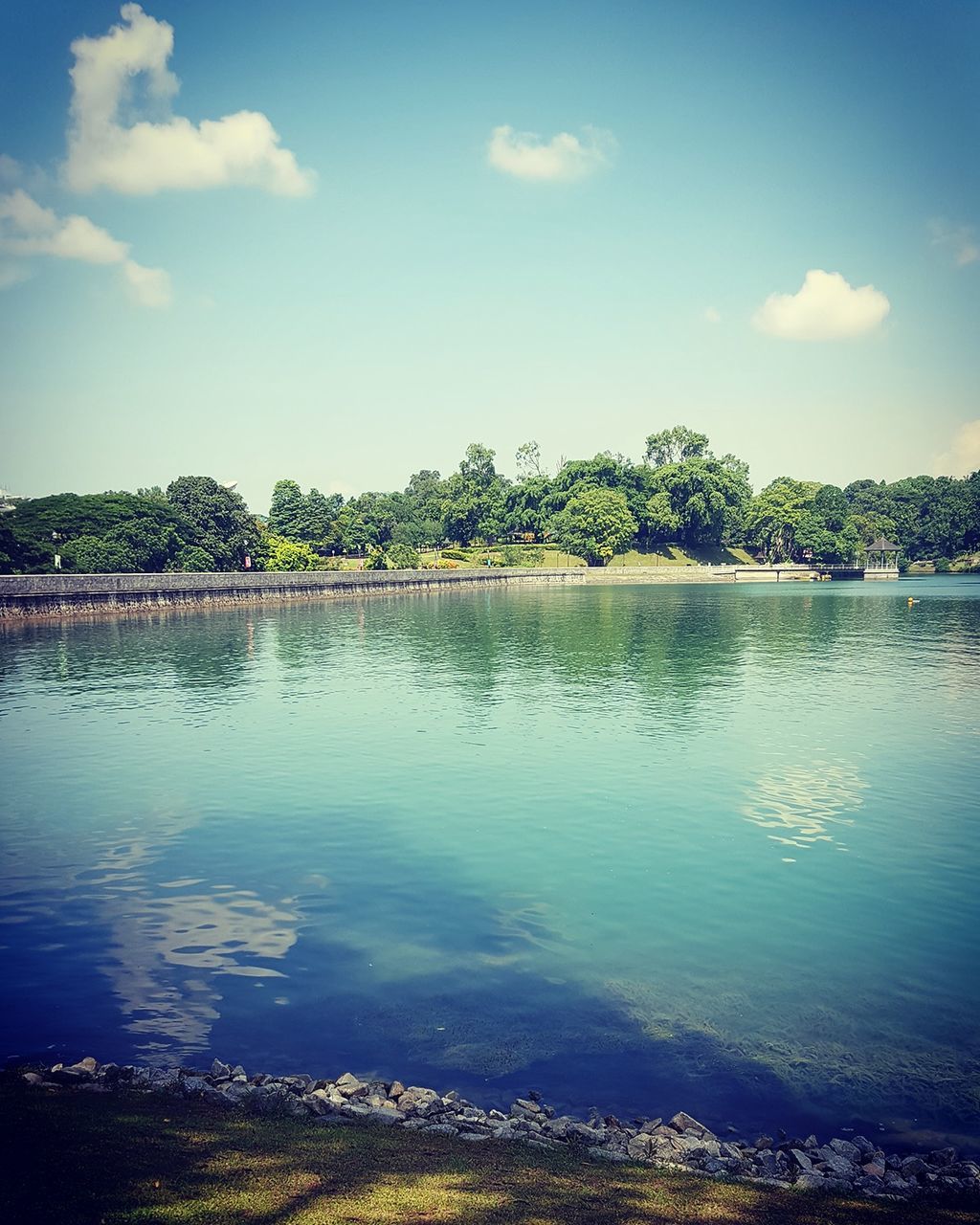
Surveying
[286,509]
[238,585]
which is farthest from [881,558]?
[238,585]

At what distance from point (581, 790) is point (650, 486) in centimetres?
16182

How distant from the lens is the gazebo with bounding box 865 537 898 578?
16114 centimetres

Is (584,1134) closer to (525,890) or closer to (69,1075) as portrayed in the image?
(69,1075)

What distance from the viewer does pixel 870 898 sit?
55.8ft

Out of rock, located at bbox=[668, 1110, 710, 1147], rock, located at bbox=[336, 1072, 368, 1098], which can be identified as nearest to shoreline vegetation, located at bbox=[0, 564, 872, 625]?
rock, located at bbox=[336, 1072, 368, 1098]

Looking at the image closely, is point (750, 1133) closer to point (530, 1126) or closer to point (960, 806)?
point (530, 1126)

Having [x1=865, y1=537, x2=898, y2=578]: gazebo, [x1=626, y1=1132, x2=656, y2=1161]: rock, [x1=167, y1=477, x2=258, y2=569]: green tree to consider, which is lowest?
[x1=626, y1=1132, x2=656, y2=1161]: rock

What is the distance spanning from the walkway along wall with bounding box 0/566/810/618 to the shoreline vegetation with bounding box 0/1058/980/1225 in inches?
3106

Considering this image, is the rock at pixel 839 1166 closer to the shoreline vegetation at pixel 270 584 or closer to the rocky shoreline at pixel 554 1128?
the rocky shoreline at pixel 554 1128

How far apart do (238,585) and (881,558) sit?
132 m

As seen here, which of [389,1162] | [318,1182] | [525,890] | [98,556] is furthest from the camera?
[98,556]

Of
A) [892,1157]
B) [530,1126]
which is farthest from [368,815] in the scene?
[892,1157]

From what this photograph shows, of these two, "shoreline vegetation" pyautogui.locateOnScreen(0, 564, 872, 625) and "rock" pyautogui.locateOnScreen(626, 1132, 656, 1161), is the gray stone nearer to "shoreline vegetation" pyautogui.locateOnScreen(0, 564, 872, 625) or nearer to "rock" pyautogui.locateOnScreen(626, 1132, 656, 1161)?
"rock" pyautogui.locateOnScreen(626, 1132, 656, 1161)

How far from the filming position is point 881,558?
175 meters
